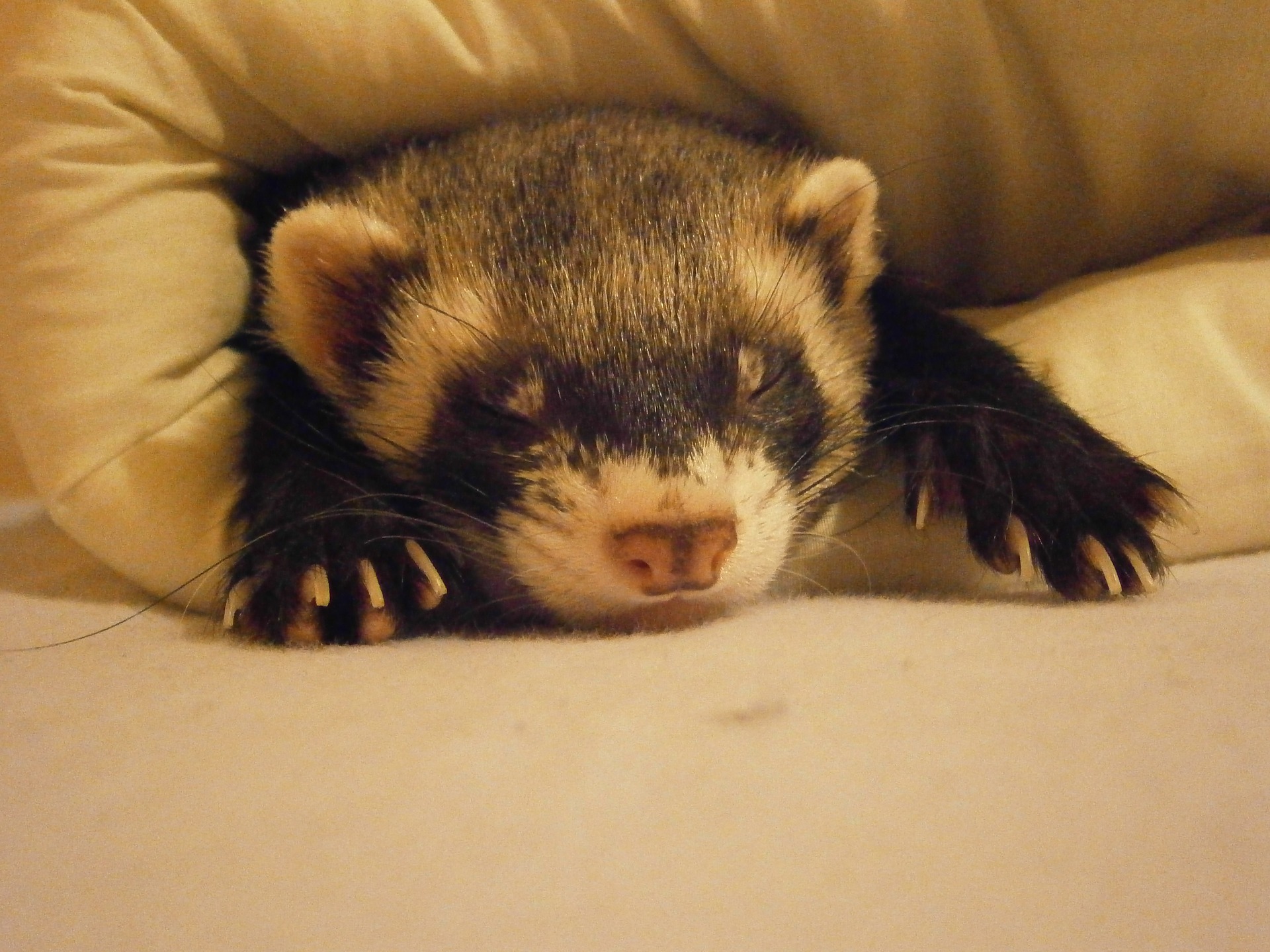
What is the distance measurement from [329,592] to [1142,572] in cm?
64

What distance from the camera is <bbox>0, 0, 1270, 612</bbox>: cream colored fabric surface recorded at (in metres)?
0.79

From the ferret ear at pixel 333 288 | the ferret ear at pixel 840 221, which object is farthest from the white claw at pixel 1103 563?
the ferret ear at pixel 333 288

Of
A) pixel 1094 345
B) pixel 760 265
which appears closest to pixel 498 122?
pixel 760 265

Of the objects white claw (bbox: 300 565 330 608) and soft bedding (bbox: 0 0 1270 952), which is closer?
soft bedding (bbox: 0 0 1270 952)

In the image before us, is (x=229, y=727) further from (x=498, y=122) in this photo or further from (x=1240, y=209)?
(x=1240, y=209)

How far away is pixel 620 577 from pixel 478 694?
161 mm

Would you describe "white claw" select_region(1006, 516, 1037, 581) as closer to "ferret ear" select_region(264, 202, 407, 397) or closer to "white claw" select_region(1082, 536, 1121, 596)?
"white claw" select_region(1082, 536, 1121, 596)

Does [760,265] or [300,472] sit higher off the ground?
[760,265]

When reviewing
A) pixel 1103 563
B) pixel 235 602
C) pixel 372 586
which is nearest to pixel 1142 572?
pixel 1103 563

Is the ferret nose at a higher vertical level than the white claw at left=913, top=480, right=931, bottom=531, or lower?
higher

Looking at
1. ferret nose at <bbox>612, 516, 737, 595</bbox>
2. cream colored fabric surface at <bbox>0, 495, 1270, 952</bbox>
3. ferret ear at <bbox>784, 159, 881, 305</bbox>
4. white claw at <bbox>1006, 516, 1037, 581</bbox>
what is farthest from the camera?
ferret ear at <bbox>784, 159, 881, 305</bbox>

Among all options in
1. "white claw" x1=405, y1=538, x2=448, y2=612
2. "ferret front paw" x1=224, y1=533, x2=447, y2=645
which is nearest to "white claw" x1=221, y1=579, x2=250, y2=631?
"ferret front paw" x1=224, y1=533, x2=447, y2=645

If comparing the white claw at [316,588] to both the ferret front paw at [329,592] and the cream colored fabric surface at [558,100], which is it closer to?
the ferret front paw at [329,592]

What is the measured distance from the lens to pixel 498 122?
98 cm
